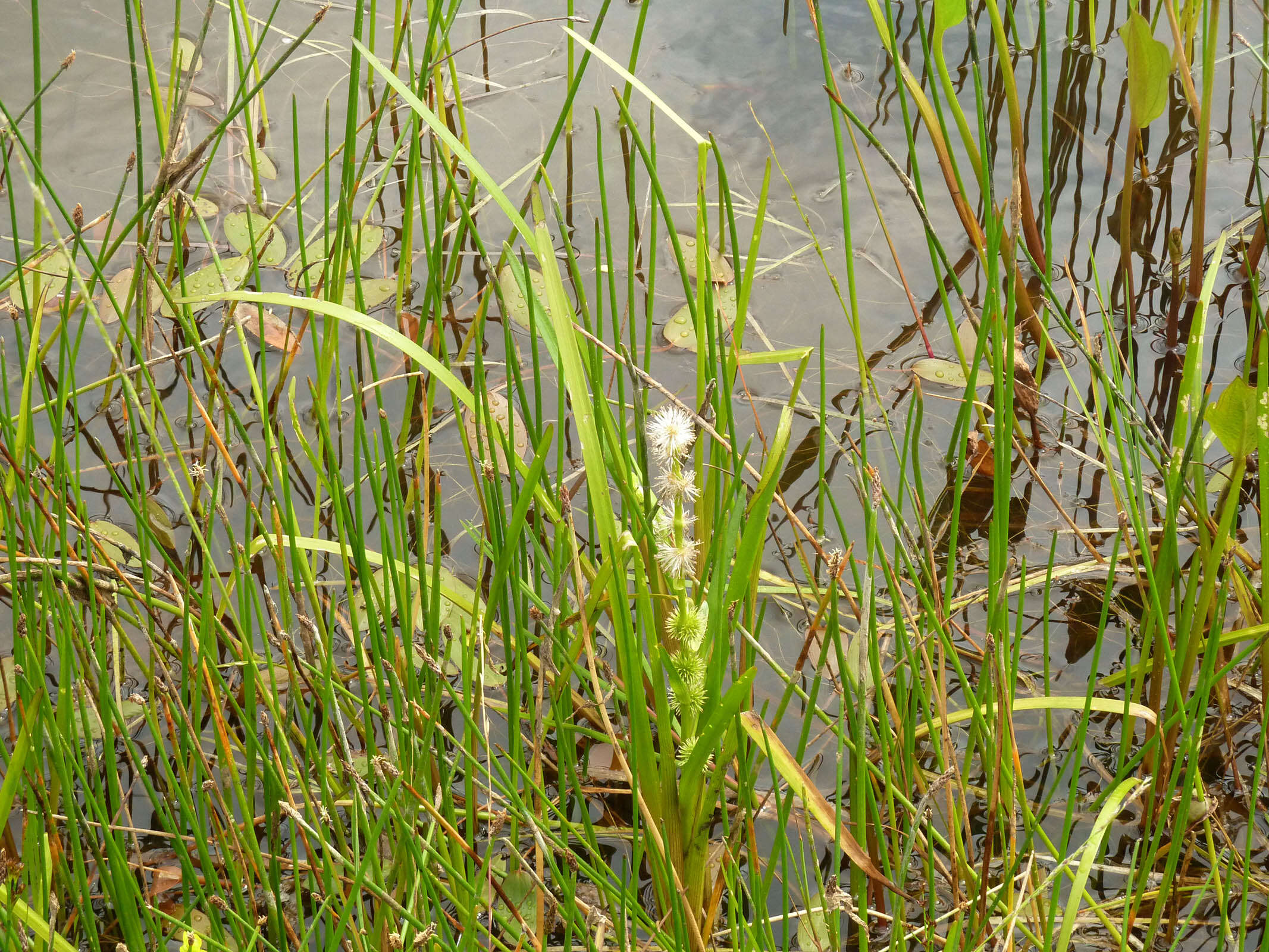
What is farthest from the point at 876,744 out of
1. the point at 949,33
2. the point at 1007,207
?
the point at 949,33

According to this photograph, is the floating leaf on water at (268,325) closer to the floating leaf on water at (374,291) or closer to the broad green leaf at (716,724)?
the floating leaf on water at (374,291)

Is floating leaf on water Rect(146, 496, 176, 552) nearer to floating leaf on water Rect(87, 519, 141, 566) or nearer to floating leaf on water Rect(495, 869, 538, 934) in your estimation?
floating leaf on water Rect(87, 519, 141, 566)

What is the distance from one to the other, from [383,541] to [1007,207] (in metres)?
1.43

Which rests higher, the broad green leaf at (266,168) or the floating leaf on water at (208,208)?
the broad green leaf at (266,168)

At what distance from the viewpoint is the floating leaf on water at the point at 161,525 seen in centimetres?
156

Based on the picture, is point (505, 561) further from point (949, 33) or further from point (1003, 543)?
point (949, 33)

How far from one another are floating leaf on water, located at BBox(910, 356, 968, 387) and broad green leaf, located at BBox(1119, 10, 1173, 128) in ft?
1.50

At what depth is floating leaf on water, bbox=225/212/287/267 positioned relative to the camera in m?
1.91

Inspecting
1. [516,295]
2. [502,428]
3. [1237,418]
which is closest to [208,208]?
[516,295]

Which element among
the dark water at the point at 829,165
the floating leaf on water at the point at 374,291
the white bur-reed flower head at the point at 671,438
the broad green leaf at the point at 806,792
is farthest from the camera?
the floating leaf on water at the point at 374,291

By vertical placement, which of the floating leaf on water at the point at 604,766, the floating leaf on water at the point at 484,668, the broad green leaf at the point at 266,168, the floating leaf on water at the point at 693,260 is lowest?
the floating leaf on water at the point at 604,766

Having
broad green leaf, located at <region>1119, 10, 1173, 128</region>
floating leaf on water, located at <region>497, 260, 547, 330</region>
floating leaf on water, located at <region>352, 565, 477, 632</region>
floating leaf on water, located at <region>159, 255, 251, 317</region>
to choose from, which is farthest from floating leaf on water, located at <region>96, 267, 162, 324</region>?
broad green leaf, located at <region>1119, 10, 1173, 128</region>

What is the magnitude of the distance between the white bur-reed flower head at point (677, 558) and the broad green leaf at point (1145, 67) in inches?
44.8

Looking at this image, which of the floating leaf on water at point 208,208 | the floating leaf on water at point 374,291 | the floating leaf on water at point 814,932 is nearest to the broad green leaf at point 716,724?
the floating leaf on water at point 814,932
